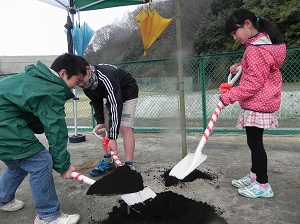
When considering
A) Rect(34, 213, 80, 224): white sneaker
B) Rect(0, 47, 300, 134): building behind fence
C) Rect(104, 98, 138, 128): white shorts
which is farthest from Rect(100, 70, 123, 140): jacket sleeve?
Rect(0, 47, 300, 134): building behind fence

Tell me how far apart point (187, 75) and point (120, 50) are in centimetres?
817

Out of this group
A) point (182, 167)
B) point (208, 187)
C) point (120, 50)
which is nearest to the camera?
point (182, 167)

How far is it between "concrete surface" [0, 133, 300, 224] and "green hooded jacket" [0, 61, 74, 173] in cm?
63

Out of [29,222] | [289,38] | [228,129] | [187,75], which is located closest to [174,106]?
[187,75]

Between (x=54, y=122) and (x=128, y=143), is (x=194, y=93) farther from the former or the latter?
(x=54, y=122)

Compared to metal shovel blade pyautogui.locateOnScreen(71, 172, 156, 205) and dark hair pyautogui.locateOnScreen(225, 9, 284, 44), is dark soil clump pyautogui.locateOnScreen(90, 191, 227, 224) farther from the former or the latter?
dark hair pyautogui.locateOnScreen(225, 9, 284, 44)

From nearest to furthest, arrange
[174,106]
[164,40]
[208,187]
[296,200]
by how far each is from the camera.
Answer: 1. [296,200]
2. [208,187]
3. [174,106]
4. [164,40]

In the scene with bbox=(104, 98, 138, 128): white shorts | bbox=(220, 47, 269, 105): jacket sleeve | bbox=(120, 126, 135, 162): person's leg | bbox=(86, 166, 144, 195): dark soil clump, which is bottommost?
bbox=(86, 166, 144, 195): dark soil clump

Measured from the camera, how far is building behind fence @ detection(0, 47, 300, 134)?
4.66 m

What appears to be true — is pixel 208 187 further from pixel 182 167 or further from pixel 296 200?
pixel 296 200

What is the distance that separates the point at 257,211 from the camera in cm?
197

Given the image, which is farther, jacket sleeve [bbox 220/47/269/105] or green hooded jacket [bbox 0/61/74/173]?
jacket sleeve [bbox 220/47/269/105]

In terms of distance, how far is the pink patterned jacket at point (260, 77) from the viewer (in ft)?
6.56

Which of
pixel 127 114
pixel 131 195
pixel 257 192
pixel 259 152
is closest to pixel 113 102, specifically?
pixel 127 114
